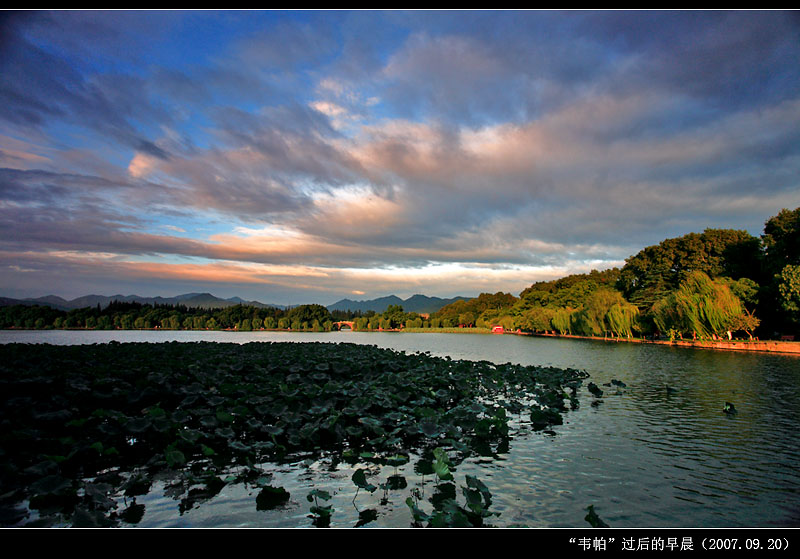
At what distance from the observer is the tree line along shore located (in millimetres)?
36312

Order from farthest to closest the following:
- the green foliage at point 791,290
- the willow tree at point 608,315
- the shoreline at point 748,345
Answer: the willow tree at point 608,315 < the green foliage at point 791,290 < the shoreline at point 748,345

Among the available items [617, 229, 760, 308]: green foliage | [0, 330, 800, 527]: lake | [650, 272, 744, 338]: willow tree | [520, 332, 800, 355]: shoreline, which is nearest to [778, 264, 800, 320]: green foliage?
[520, 332, 800, 355]: shoreline

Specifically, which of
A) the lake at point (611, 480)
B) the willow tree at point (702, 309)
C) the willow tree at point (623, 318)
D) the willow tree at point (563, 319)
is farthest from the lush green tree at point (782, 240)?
the lake at point (611, 480)

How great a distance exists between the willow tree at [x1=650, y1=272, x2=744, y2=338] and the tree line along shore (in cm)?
7

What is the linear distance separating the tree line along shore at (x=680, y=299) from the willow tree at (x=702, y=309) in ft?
0.24

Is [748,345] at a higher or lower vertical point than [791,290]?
lower

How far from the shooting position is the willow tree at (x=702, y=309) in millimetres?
35344

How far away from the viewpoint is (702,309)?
36.4m

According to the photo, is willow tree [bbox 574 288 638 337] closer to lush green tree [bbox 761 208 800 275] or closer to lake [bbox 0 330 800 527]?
lush green tree [bbox 761 208 800 275]

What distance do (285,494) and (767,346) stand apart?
40599 millimetres

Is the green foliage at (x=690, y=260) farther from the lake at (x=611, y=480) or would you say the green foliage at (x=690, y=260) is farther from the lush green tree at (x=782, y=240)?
the lake at (x=611, y=480)

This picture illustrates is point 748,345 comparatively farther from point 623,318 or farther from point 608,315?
point 608,315

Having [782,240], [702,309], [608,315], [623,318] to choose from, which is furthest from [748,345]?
[608,315]

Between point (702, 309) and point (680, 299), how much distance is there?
7.32 feet
